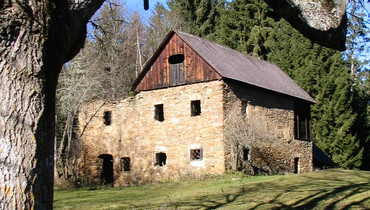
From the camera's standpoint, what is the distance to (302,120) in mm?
24656

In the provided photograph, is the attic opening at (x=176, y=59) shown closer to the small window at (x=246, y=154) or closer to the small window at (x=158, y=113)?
the small window at (x=158, y=113)

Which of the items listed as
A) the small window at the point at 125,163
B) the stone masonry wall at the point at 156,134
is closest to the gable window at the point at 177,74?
the stone masonry wall at the point at 156,134

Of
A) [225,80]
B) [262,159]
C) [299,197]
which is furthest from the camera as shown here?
[262,159]

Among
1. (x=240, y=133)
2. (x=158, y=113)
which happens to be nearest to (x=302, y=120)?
(x=240, y=133)

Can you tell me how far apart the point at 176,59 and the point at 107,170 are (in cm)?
734

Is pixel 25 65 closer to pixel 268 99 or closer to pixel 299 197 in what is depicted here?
pixel 299 197

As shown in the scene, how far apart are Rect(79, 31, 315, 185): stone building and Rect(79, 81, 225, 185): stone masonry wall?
0.04 m

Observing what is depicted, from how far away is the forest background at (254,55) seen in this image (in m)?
23.6

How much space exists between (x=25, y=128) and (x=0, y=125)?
0.63ft

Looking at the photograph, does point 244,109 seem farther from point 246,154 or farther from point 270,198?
point 270,198

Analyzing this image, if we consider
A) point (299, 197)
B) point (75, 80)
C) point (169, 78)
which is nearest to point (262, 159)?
point (169, 78)

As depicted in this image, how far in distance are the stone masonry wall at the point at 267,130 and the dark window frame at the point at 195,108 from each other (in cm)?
Answer: 170

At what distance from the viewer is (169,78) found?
20.0 meters

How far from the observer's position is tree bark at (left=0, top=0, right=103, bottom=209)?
3533mm
